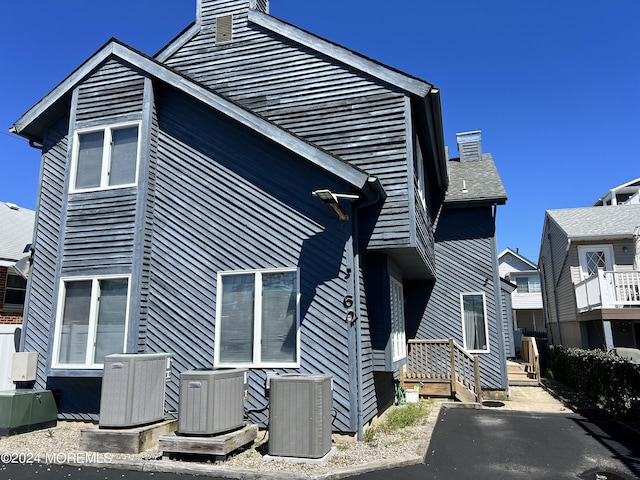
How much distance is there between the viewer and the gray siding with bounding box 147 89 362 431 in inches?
298

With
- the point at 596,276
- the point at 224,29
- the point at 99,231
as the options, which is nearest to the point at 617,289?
the point at 596,276

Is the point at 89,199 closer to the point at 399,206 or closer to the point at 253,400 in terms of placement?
the point at 253,400

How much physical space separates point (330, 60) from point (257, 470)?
7.51 metres

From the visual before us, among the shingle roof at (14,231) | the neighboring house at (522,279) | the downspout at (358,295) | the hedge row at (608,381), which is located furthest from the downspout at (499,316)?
the neighboring house at (522,279)

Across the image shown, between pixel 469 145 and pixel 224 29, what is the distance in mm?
10208

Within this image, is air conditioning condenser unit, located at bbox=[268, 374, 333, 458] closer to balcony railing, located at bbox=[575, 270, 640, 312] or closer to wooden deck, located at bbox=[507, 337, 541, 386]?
wooden deck, located at bbox=[507, 337, 541, 386]

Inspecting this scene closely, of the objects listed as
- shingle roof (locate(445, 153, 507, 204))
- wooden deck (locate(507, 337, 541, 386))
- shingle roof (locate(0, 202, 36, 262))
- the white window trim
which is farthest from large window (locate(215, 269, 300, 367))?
the white window trim

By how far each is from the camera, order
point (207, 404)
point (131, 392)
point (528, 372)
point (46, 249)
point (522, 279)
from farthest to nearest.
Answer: point (522, 279) < point (528, 372) < point (46, 249) < point (131, 392) < point (207, 404)

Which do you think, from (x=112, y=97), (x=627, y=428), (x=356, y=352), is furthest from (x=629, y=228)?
(x=112, y=97)

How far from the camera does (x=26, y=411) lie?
7.70 m

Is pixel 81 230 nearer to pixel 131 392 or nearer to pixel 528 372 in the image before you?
pixel 131 392

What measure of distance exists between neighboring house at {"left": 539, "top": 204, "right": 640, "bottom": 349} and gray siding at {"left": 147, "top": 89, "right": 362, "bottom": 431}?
10963 millimetres

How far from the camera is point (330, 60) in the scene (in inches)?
364

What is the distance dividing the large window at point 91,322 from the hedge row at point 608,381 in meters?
9.66
